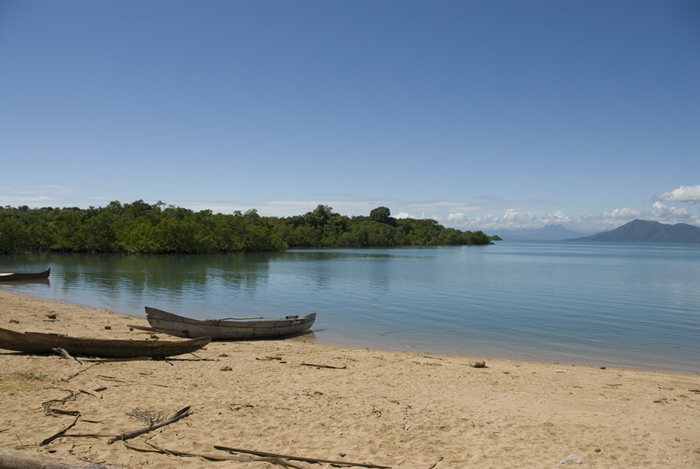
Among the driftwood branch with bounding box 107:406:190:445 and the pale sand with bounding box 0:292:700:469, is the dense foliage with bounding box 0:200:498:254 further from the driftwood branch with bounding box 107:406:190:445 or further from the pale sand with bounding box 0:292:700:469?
the driftwood branch with bounding box 107:406:190:445

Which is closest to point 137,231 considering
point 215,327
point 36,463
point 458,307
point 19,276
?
point 19,276

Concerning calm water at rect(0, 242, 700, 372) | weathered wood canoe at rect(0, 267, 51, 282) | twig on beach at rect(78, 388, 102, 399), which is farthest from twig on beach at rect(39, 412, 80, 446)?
weathered wood canoe at rect(0, 267, 51, 282)

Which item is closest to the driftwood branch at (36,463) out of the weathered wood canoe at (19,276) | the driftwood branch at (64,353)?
the driftwood branch at (64,353)

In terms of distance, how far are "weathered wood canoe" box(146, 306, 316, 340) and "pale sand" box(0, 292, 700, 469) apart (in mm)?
2447

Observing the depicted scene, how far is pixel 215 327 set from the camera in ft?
50.0

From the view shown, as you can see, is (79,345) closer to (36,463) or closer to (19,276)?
(36,463)

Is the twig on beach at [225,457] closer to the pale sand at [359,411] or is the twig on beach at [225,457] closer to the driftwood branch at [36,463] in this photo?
the pale sand at [359,411]

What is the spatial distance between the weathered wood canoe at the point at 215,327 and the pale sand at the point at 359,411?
2.45 meters

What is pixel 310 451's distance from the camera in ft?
20.5

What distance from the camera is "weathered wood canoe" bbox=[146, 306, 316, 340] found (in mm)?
14859

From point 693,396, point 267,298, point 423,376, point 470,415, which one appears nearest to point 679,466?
point 470,415

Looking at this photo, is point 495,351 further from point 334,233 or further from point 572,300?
point 334,233

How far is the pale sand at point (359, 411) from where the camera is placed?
6.26 m

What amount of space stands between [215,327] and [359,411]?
8.61 m
